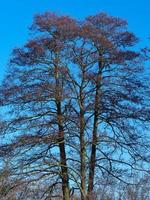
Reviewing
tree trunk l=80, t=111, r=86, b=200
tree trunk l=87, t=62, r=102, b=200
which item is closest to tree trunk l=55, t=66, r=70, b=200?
tree trunk l=80, t=111, r=86, b=200

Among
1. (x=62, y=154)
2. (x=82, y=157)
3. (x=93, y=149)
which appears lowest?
(x=82, y=157)

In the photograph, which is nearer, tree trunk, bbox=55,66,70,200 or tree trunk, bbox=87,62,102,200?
tree trunk, bbox=55,66,70,200

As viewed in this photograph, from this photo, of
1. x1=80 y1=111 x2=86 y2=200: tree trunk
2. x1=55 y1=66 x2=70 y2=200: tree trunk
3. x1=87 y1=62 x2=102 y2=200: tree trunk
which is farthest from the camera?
x1=87 y1=62 x2=102 y2=200: tree trunk

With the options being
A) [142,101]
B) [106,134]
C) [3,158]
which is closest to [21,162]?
[3,158]

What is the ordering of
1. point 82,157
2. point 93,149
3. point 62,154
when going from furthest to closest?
point 93,149 → point 62,154 → point 82,157

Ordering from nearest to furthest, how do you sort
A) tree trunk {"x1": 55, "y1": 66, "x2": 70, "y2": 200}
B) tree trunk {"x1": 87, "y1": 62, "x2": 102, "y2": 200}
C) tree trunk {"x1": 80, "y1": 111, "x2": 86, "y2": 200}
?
tree trunk {"x1": 80, "y1": 111, "x2": 86, "y2": 200}, tree trunk {"x1": 55, "y1": 66, "x2": 70, "y2": 200}, tree trunk {"x1": 87, "y1": 62, "x2": 102, "y2": 200}

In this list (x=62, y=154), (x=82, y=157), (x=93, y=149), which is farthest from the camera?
(x=93, y=149)

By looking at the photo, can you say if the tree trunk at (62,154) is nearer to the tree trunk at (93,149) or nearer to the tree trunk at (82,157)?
the tree trunk at (82,157)

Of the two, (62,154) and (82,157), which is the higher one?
(62,154)

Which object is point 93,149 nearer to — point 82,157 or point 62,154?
point 82,157

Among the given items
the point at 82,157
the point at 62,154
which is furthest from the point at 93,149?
the point at 62,154

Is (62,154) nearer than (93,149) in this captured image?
Yes

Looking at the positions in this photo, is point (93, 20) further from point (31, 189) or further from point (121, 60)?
point (31, 189)

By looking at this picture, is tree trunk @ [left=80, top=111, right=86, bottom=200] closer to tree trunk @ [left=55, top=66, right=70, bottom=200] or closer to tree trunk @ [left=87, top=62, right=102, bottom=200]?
tree trunk @ [left=87, top=62, right=102, bottom=200]
